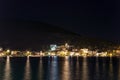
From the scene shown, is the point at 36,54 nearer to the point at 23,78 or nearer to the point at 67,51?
the point at 67,51

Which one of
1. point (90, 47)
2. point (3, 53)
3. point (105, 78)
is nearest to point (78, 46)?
point (90, 47)

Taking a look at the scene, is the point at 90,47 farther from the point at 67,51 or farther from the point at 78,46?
the point at 67,51

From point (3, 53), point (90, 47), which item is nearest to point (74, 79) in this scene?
point (3, 53)

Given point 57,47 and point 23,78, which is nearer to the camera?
point 23,78

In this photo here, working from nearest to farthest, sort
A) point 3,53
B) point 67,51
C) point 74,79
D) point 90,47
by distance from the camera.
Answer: point 74,79 < point 3,53 < point 67,51 < point 90,47

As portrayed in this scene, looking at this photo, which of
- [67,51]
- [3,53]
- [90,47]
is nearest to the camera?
[3,53]

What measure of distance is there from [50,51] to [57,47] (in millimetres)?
4684

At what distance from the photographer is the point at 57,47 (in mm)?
147750

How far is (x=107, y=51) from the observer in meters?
145

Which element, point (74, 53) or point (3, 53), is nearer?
point (3, 53)

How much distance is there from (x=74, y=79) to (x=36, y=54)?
98.0m

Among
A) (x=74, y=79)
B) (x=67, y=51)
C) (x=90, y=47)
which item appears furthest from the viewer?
(x=90, y=47)

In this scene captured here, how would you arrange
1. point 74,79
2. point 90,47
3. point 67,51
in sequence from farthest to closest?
1. point 90,47
2. point 67,51
3. point 74,79

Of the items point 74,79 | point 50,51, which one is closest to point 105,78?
point 74,79
